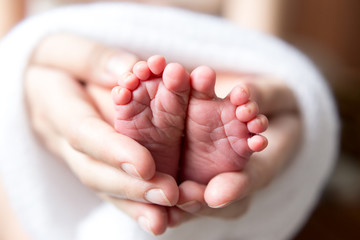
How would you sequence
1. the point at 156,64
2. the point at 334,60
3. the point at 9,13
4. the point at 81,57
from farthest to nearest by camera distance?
1. the point at 334,60
2. the point at 9,13
3. the point at 81,57
4. the point at 156,64

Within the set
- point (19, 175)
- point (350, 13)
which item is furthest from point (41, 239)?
point (350, 13)

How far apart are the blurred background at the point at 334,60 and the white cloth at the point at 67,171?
0.94 feet

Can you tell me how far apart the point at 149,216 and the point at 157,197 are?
0.09ft

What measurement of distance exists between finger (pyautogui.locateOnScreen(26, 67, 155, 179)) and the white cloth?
3 cm

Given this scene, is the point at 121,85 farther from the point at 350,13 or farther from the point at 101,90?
the point at 350,13

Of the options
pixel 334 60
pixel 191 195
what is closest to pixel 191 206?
pixel 191 195

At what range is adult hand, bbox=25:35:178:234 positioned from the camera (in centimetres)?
27

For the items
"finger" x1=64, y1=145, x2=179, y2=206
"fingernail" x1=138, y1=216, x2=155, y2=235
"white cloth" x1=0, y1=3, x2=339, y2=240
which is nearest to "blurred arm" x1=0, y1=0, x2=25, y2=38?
"white cloth" x1=0, y1=3, x2=339, y2=240

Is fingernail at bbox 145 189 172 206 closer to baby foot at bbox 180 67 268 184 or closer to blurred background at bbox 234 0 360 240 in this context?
baby foot at bbox 180 67 268 184

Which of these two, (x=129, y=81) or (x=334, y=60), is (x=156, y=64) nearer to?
(x=129, y=81)

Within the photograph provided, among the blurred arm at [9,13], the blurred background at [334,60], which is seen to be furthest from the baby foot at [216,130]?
the blurred background at [334,60]

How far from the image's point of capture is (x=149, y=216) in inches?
11.3

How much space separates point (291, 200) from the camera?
494 millimetres

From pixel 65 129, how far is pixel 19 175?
0.42 feet
